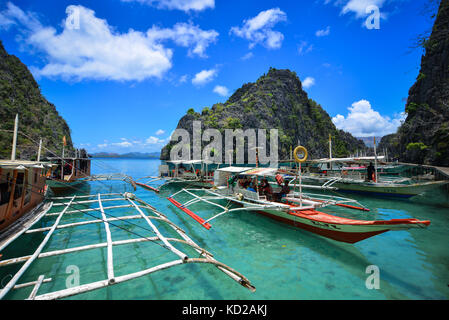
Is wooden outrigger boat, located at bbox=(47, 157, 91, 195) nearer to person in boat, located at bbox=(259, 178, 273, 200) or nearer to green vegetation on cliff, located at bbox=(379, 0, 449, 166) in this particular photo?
person in boat, located at bbox=(259, 178, 273, 200)

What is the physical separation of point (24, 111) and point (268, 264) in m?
56.9

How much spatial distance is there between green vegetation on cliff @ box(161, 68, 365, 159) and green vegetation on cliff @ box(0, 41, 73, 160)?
4519cm

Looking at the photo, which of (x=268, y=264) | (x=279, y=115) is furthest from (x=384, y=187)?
(x=279, y=115)

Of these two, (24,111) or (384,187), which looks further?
(24,111)

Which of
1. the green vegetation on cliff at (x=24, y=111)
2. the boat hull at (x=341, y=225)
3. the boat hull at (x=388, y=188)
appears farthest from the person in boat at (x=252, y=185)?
the green vegetation on cliff at (x=24, y=111)

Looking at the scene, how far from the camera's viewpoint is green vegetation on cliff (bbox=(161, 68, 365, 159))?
78.9m

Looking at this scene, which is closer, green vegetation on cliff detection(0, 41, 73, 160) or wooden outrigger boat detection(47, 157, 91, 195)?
wooden outrigger boat detection(47, 157, 91, 195)

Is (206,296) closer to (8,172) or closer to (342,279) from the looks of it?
(342,279)

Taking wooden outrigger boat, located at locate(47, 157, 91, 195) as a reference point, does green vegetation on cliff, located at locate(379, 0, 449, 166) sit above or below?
above

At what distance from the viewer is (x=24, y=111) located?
129 feet

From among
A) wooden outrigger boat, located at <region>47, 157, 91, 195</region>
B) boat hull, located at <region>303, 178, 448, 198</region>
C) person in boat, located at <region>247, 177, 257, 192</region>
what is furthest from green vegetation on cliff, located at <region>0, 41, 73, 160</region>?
boat hull, located at <region>303, 178, 448, 198</region>

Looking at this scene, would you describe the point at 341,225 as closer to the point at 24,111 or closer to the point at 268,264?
the point at 268,264

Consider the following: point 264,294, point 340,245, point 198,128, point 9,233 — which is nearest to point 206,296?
point 264,294

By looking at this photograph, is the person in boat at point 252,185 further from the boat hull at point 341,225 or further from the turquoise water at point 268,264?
the turquoise water at point 268,264
